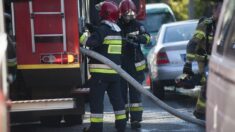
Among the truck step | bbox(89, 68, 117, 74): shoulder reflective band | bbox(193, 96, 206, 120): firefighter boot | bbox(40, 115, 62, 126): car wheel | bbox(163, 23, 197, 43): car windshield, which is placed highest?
bbox(163, 23, 197, 43): car windshield

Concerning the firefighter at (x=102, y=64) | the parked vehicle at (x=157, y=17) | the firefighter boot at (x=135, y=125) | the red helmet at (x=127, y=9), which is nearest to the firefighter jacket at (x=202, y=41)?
the red helmet at (x=127, y=9)

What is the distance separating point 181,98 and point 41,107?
25.0ft

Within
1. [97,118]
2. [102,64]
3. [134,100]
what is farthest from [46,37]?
[134,100]

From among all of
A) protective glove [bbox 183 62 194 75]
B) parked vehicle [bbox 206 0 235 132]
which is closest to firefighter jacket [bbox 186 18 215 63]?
protective glove [bbox 183 62 194 75]

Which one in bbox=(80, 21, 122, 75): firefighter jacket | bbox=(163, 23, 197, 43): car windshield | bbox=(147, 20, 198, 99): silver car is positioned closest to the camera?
bbox=(80, 21, 122, 75): firefighter jacket

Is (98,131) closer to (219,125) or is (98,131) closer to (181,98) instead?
(219,125)

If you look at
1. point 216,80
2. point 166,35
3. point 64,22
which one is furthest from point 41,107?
point 166,35

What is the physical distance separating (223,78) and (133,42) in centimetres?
564

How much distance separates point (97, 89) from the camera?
8477mm

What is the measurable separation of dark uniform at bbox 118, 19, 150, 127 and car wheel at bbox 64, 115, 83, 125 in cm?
78

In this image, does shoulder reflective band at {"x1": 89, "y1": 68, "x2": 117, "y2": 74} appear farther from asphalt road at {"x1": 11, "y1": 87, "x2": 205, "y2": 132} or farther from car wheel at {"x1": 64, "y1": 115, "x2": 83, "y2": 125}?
car wheel at {"x1": 64, "y1": 115, "x2": 83, "y2": 125}

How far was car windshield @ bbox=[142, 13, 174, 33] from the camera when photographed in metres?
23.9

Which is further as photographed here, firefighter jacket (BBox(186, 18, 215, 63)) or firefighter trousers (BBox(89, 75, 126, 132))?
firefighter jacket (BBox(186, 18, 215, 63))

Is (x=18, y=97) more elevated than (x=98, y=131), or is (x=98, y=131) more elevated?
(x=18, y=97)
